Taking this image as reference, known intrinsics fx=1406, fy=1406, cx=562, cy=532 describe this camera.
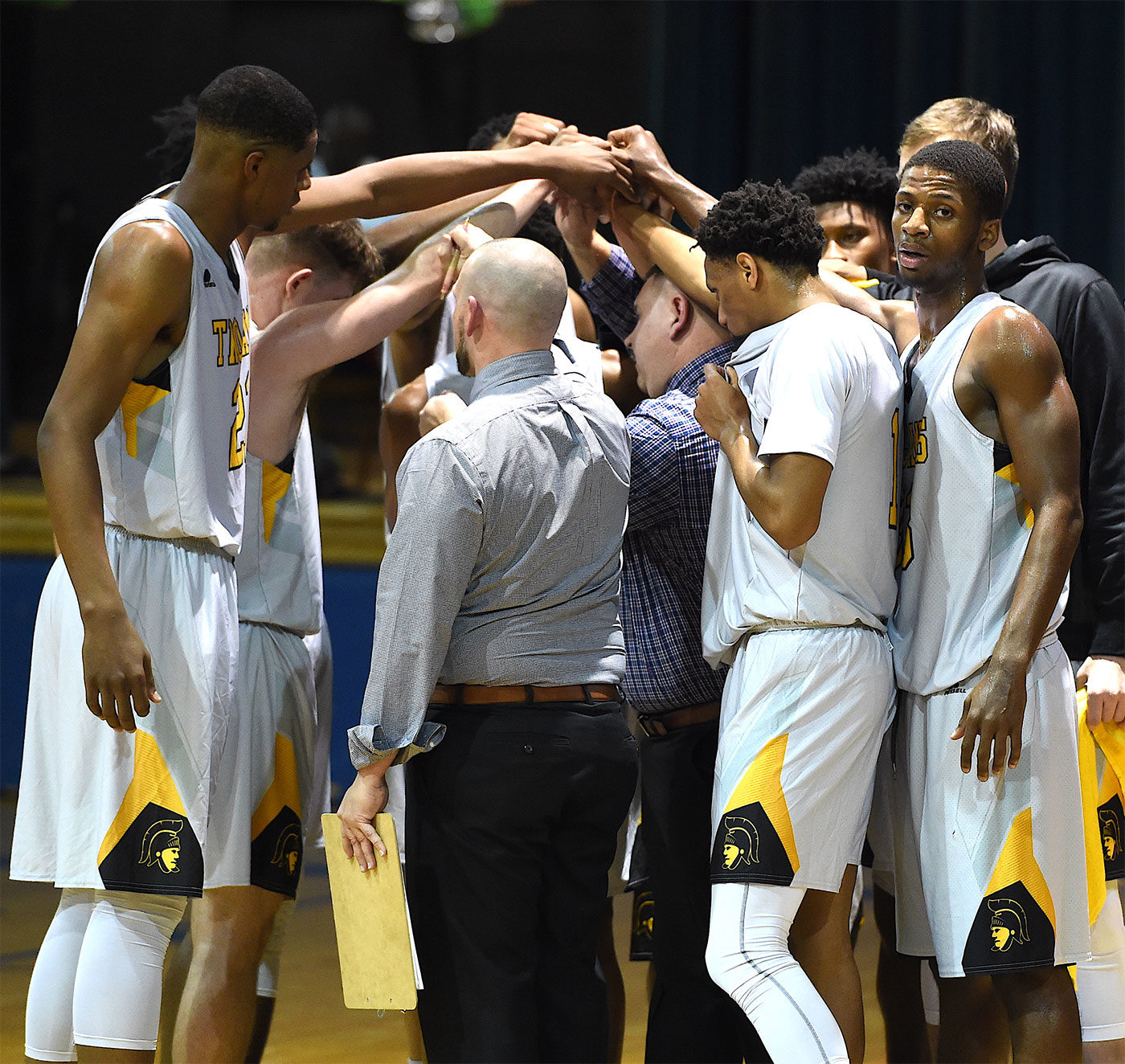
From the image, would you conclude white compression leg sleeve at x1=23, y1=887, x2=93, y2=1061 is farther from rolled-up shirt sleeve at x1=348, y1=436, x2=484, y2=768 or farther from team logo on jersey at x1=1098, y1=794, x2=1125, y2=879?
team logo on jersey at x1=1098, y1=794, x2=1125, y2=879

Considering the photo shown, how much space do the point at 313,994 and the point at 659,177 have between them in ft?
7.60

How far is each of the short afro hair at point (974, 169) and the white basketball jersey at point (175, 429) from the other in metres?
1.24

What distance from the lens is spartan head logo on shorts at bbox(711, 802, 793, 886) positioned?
7.42ft

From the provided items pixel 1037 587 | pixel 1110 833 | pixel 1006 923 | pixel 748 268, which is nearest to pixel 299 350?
pixel 748 268

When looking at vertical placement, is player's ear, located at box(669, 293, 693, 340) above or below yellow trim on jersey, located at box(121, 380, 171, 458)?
above

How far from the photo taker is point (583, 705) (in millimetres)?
2365


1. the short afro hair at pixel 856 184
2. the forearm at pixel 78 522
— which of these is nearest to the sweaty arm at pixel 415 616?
the forearm at pixel 78 522

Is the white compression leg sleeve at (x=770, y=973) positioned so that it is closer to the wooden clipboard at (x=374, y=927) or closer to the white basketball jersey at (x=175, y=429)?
the wooden clipboard at (x=374, y=927)

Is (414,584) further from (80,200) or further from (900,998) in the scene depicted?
(80,200)

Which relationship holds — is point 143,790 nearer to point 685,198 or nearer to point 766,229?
point 766,229

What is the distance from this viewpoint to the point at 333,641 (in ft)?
19.2

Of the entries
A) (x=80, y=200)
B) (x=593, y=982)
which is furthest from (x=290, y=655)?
(x=80, y=200)

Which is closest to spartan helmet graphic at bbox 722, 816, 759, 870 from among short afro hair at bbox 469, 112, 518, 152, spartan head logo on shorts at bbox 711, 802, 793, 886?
spartan head logo on shorts at bbox 711, 802, 793, 886

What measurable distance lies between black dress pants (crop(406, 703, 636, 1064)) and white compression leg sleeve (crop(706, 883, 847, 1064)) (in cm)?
26
